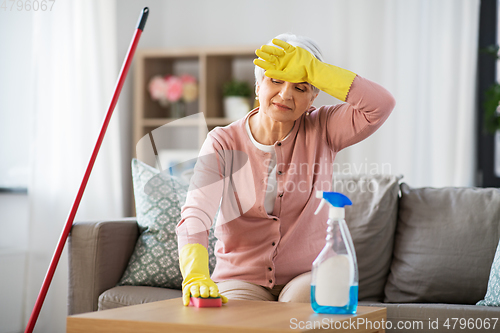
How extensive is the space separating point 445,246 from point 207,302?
3.92 ft

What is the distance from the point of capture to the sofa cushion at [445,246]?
5.93 ft

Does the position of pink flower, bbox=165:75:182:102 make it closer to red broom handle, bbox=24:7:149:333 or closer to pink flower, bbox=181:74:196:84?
pink flower, bbox=181:74:196:84

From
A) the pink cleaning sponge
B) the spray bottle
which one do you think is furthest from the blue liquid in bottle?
the pink cleaning sponge

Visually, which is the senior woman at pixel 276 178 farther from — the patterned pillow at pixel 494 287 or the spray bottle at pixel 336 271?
the patterned pillow at pixel 494 287

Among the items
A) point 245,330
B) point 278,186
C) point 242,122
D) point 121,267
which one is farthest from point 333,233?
point 121,267

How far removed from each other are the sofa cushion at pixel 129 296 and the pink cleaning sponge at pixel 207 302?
77cm

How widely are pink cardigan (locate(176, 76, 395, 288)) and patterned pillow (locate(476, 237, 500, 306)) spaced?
70cm

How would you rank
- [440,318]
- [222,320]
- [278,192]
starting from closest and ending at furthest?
[222,320]
[278,192]
[440,318]

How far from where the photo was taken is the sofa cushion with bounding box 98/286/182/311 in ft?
5.71

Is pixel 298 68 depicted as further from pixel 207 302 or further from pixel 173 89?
pixel 173 89

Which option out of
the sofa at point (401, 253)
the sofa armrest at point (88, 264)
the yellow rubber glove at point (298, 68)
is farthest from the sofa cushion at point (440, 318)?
the sofa armrest at point (88, 264)

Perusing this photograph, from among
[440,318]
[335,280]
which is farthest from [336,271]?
[440,318]

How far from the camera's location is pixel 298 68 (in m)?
1.16

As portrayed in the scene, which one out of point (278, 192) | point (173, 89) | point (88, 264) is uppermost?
point (173, 89)
